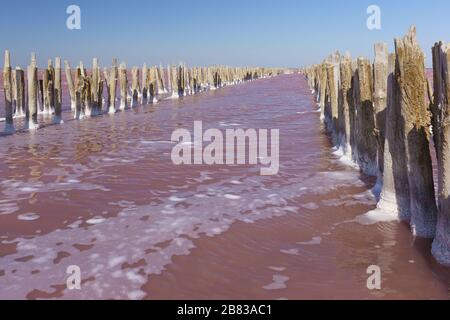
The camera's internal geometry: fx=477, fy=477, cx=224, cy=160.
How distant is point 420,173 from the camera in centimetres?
386

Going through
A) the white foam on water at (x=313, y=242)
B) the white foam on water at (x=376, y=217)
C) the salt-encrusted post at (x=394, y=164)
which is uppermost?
the salt-encrusted post at (x=394, y=164)

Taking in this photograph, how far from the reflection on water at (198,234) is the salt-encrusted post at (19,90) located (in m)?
6.47

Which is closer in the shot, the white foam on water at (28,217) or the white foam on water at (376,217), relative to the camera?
the white foam on water at (376,217)

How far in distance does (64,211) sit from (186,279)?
203cm

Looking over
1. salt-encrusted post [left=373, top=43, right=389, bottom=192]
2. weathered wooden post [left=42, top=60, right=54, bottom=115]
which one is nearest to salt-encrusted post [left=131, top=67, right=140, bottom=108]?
weathered wooden post [left=42, top=60, right=54, bottom=115]

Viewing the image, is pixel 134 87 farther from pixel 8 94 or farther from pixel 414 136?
pixel 414 136

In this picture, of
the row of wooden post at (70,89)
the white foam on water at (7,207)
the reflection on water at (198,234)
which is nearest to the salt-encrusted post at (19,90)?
the row of wooden post at (70,89)

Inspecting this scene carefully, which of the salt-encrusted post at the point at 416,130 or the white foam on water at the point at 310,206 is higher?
the salt-encrusted post at the point at 416,130

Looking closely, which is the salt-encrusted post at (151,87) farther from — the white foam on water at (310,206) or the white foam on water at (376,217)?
the white foam on water at (376,217)

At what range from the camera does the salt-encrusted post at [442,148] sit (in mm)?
3190

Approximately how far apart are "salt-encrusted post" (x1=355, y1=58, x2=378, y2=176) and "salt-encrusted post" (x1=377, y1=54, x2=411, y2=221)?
1114mm

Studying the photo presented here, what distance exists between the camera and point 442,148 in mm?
3330

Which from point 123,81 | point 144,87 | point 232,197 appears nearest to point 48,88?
point 123,81
